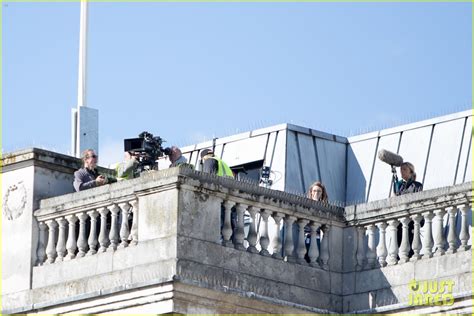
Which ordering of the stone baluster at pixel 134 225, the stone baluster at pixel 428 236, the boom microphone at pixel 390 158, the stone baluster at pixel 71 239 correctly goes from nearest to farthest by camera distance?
the stone baluster at pixel 134 225 < the stone baluster at pixel 428 236 < the stone baluster at pixel 71 239 < the boom microphone at pixel 390 158

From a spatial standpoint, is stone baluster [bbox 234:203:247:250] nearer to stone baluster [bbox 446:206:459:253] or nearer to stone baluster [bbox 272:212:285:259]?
stone baluster [bbox 272:212:285:259]

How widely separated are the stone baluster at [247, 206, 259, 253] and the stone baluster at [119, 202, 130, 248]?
165 centimetres

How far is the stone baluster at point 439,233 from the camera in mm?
28234

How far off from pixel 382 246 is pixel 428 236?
0.83 m

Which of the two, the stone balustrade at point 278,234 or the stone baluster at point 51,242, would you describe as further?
the stone baluster at point 51,242

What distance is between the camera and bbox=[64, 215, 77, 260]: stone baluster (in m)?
28.8

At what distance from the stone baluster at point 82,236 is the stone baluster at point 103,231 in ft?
1.01

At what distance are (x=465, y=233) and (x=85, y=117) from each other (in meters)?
7.54

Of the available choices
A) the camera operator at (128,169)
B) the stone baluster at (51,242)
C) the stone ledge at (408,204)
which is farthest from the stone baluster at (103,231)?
the stone ledge at (408,204)

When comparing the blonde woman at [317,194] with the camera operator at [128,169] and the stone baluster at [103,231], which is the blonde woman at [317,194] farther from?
the stone baluster at [103,231]

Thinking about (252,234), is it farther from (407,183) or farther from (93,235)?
(407,183)

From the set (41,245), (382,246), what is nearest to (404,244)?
(382,246)

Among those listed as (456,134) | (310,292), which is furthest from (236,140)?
(310,292)

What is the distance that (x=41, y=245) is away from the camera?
96.0ft
